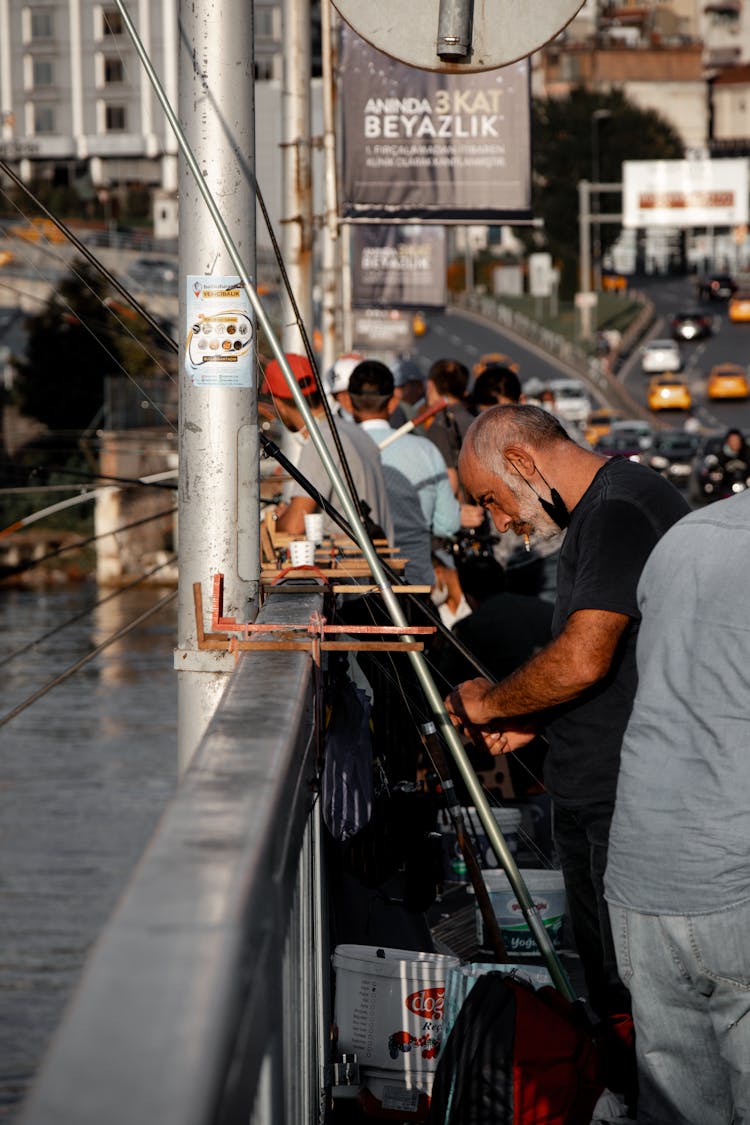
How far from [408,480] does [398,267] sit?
641 inches

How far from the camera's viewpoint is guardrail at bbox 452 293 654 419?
73.9 metres

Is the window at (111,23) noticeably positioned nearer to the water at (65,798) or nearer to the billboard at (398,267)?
the water at (65,798)

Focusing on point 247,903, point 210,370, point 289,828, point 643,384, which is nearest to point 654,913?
point 289,828

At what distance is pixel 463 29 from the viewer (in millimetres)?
4277

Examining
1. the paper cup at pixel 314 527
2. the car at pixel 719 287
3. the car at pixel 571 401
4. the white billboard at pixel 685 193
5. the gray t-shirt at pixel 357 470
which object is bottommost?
the paper cup at pixel 314 527

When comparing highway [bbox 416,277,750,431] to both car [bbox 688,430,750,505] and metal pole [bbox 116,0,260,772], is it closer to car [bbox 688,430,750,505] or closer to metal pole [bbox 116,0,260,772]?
car [bbox 688,430,750,505]

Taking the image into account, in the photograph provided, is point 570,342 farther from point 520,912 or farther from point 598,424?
point 520,912

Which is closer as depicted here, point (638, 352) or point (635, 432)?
point (635, 432)

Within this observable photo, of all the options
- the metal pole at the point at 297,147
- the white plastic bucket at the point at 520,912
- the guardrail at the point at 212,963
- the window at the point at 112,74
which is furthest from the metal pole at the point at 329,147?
the window at the point at 112,74

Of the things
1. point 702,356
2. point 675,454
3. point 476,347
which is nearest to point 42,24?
point 476,347

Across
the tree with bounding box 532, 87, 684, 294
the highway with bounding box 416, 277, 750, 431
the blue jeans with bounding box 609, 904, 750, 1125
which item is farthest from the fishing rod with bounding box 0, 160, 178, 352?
the tree with bounding box 532, 87, 684, 294

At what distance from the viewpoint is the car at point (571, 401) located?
62.2 meters

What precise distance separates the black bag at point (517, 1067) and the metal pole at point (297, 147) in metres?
11.6

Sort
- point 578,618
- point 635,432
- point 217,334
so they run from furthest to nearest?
point 635,432
point 217,334
point 578,618
